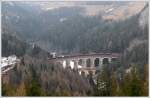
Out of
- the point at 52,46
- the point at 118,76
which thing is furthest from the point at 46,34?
the point at 118,76

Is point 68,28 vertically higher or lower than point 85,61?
higher

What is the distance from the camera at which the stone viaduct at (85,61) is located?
4793 millimetres

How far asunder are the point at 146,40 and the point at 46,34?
0.97 meters

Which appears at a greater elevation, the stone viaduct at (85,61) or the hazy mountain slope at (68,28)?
Answer: the hazy mountain slope at (68,28)

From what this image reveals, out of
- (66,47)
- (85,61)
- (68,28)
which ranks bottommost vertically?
(85,61)

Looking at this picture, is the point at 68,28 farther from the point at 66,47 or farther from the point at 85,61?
the point at 85,61

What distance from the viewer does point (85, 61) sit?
4848 mm

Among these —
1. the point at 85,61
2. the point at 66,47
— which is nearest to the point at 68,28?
the point at 66,47

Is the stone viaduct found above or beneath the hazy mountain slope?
beneath

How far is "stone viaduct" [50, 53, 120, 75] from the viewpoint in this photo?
479 cm

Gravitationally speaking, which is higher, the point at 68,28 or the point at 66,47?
the point at 68,28

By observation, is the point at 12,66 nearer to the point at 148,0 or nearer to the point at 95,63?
the point at 95,63

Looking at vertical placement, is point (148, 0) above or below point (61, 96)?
above

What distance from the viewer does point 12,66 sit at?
15.9ft
